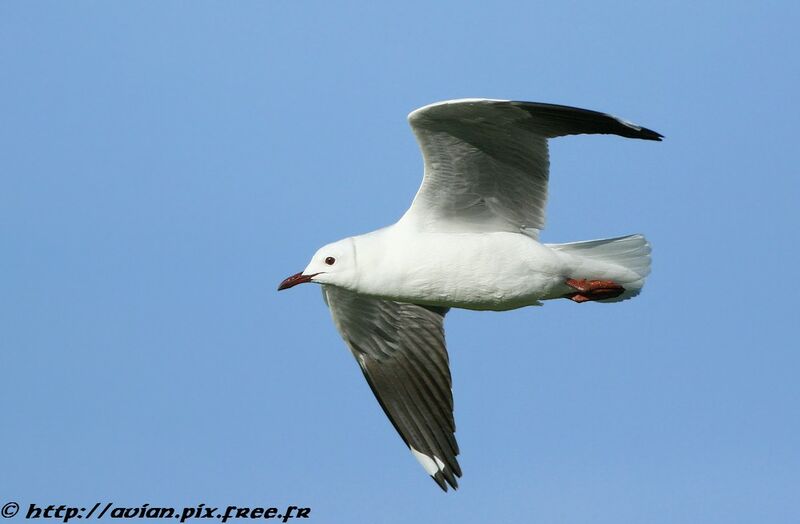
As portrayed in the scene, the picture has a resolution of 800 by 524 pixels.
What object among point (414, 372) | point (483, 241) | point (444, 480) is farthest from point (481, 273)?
point (444, 480)

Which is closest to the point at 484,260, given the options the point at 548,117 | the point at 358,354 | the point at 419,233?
the point at 419,233

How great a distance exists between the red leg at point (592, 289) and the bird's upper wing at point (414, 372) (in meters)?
1.61

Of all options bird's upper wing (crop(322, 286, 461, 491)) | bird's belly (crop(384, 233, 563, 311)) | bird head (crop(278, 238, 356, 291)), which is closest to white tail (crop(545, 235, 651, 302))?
bird's belly (crop(384, 233, 563, 311))

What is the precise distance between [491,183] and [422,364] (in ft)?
6.99

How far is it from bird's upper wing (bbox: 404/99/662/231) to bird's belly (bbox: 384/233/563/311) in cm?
24

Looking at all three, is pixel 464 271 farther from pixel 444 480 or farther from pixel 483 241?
pixel 444 480

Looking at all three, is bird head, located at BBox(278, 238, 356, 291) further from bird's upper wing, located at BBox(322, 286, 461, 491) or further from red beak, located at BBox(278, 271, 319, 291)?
bird's upper wing, located at BBox(322, 286, 461, 491)

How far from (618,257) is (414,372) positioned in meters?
2.17

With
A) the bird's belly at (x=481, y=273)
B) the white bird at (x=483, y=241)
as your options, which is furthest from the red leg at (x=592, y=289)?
the bird's belly at (x=481, y=273)

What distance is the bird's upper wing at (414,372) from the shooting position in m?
11.3

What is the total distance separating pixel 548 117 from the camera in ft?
30.2

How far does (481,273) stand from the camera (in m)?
9.74

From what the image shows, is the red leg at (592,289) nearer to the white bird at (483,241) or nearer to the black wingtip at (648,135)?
the white bird at (483,241)

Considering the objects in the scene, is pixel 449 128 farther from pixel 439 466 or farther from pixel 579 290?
pixel 439 466
